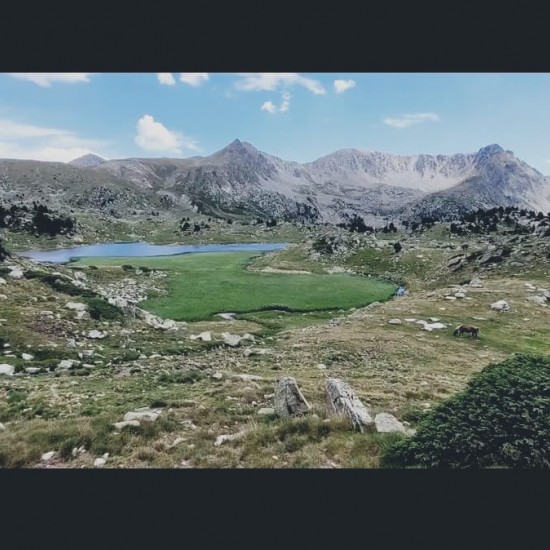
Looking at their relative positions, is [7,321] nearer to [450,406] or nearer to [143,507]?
[143,507]

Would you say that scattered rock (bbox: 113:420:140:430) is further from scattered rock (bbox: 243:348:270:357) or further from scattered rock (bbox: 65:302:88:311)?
scattered rock (bbox: 65:302:88:311)

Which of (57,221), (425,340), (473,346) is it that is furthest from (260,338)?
(57,221)

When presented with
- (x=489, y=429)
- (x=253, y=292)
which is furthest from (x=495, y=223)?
(x=489, y=429)

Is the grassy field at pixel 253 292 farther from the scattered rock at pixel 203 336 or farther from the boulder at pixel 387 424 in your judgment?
the boulder at pixel 387 424

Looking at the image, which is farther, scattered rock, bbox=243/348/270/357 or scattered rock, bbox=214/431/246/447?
scattered rock, bbox=243/348/270/357

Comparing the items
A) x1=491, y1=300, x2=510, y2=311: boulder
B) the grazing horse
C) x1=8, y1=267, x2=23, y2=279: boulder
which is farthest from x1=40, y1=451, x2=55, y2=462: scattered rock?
x1=491, y1=300, x2=510, y2=311: boulder

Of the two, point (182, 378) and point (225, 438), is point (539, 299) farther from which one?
point (225, 438)
